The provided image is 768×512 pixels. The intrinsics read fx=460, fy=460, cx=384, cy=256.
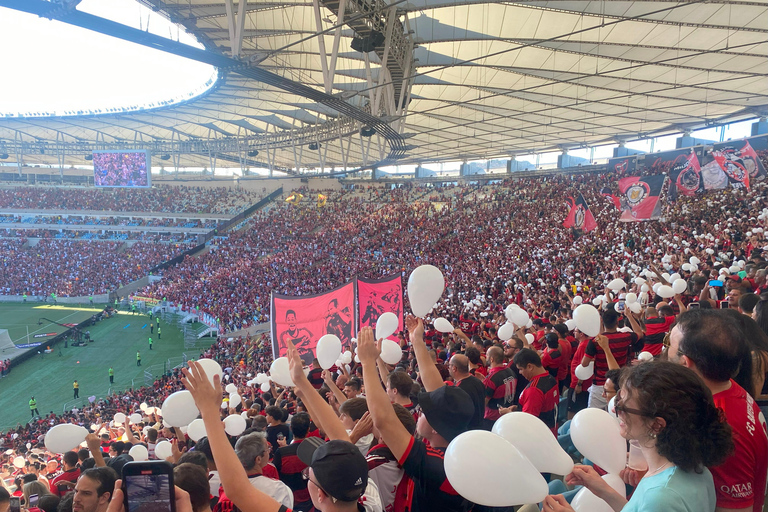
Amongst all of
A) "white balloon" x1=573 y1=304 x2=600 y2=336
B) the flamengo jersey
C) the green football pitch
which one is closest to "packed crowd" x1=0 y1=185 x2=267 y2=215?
the green football pitch

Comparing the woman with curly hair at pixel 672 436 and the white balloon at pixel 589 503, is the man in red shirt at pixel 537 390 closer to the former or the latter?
the white balloon at pixel 589 503

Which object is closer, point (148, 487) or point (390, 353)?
point (148, 487)

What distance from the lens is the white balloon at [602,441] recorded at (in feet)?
7.27

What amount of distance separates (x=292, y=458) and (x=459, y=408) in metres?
1.57

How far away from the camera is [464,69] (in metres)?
20.3

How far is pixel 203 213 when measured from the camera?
4584 centimetres

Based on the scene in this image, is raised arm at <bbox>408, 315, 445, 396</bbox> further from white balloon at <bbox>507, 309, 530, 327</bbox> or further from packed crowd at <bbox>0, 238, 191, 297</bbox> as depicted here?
packed crowd at <bbox>0, 238, 191, 297</bbox>

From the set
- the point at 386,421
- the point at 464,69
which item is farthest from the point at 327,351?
the point at 464,69

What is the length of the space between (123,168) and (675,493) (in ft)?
117

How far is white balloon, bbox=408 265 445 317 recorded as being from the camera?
12.6ft

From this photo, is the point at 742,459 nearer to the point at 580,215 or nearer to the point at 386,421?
the point at 386,421

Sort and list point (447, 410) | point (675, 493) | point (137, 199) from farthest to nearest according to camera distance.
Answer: point (137, 199) < point (447, 410) < point (675, 493)

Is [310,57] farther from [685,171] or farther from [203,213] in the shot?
[203,213]

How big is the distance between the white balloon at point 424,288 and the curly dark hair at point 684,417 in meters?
2.27
